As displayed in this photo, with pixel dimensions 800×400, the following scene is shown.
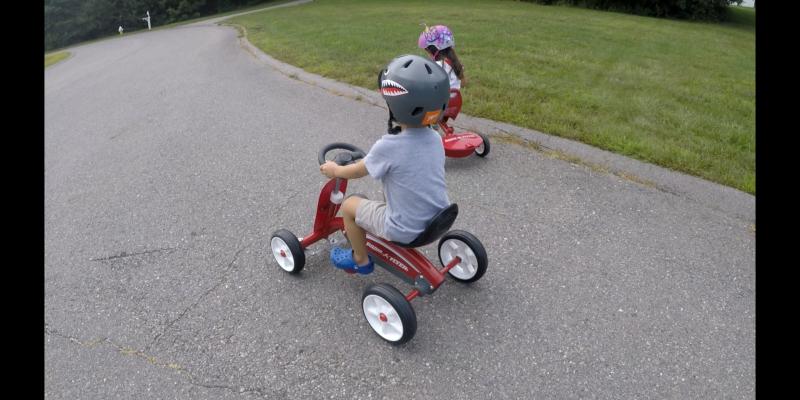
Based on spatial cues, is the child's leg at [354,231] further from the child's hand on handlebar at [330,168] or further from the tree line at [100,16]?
the tree line at [100,16]

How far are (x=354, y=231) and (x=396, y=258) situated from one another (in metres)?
Answer: 0.33

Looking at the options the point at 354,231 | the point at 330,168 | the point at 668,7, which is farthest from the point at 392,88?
the point at 668,7

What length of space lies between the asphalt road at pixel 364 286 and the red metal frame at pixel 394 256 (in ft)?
0.76

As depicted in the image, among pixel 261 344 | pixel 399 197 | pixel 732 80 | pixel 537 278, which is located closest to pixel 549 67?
pixel 732 80

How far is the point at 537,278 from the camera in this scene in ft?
11.7

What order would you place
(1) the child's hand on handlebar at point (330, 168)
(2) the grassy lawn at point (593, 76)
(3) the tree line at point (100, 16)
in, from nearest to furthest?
1. (1) the child's hand on handlebar at point (330, 168)
2. (2) the grassy lawn at point (593, 76)
3. (3) the tree line at point (100, 16)

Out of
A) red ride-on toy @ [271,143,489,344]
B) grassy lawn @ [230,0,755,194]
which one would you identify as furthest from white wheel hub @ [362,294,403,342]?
grassy lawn @ [230,0,755,194]

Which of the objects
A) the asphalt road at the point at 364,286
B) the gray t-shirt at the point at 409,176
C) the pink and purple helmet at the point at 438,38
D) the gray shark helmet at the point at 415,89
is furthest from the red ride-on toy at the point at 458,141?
the gray shark helmet at the point at 415,89

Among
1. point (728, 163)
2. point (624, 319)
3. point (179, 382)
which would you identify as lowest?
point (179, 382)

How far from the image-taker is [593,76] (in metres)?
8.30

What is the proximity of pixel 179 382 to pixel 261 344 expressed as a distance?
491 millimetres

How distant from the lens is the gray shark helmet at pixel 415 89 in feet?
8.67

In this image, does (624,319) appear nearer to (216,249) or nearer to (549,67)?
(216,249)

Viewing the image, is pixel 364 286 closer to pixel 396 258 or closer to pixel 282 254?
pixel 396 258
